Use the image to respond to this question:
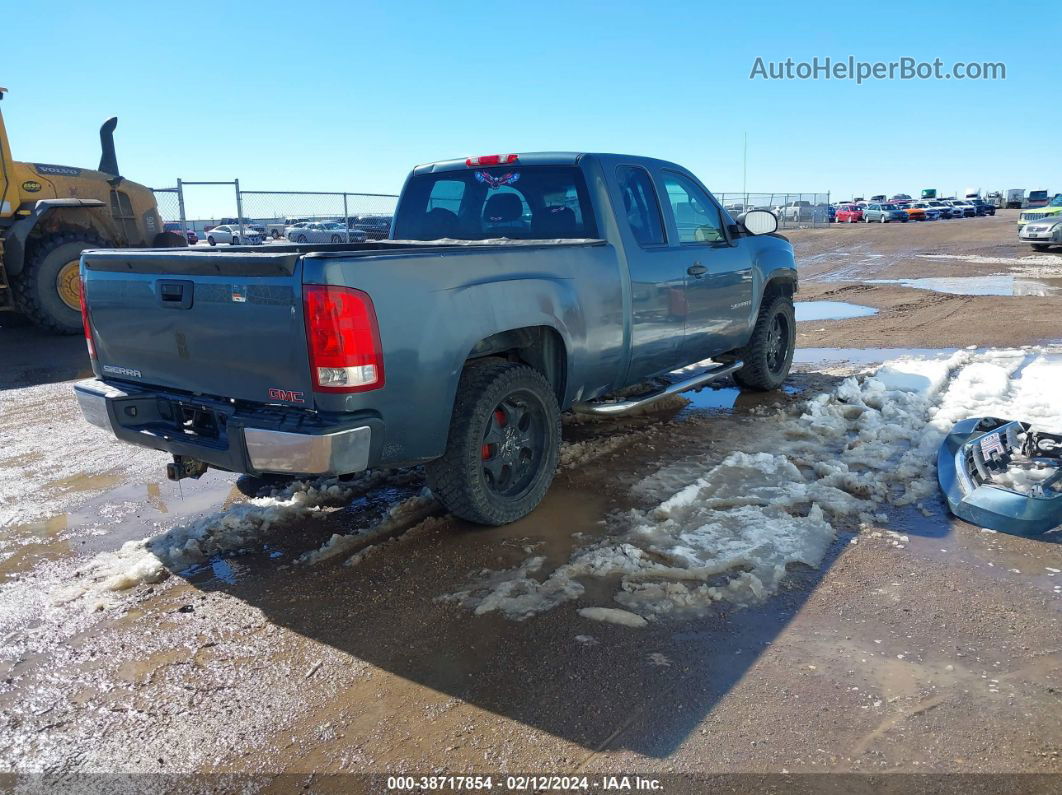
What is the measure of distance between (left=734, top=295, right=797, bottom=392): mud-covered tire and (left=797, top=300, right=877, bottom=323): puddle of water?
4.22 meters

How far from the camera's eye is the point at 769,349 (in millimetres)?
7047

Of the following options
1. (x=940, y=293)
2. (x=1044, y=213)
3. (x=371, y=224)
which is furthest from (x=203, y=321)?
(x=1044, y=213)

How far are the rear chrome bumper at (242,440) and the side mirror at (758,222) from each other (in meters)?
4.02

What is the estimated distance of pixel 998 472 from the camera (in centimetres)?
447

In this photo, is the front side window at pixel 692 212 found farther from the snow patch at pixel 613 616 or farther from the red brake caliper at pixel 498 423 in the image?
the snow patch at pixel 613 616

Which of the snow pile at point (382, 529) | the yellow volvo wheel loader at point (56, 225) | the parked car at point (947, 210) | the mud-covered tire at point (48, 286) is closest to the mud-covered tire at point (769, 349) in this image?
the snow pile at point (382, 529)

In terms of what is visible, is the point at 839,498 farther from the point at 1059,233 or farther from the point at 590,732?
the point at 1059,233

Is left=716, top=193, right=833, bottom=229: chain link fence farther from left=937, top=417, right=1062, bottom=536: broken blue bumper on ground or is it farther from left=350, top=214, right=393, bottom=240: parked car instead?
left=937, top=417, right=1062, bottom=536: broken blue bumper on ground

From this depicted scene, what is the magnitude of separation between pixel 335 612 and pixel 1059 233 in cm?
2381

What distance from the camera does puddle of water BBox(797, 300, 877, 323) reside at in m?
11.5

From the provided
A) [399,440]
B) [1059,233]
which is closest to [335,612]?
[399,440]

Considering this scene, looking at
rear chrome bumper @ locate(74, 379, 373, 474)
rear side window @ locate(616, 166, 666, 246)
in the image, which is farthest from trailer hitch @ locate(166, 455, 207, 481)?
rear side window @ locate(616, 166, 666, 246)

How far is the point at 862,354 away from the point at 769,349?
2285mm

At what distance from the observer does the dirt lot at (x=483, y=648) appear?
2479mm
